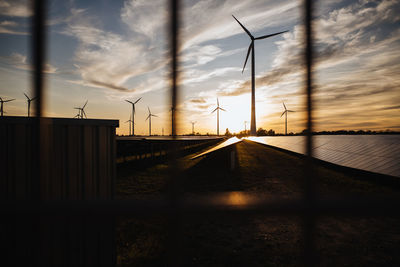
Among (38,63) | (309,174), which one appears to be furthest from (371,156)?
(38,63)

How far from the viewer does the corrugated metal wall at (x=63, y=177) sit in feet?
12.6

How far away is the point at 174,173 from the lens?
139 cm

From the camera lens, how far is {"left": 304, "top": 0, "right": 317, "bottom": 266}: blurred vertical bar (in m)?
1.28

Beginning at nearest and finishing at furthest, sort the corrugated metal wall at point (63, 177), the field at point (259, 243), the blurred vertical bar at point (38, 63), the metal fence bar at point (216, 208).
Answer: the metal fence bar at point (216, 208) → the blurred vertical bar at point (38, 63) → the corrugated metal wall at point (63, 177) → the field at point (259, 243)

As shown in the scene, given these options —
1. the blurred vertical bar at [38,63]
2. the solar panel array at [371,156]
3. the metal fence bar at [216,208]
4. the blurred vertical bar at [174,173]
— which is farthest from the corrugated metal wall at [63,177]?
the solar panel array at [371,156]

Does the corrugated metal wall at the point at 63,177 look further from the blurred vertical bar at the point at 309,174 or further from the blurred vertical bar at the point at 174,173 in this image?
the blurred vertical bar at the point at 309,174

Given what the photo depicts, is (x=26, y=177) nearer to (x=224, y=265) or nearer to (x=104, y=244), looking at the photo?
(x=104, y=244)

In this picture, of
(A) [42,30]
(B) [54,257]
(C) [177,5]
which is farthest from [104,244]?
(C) [177,5]

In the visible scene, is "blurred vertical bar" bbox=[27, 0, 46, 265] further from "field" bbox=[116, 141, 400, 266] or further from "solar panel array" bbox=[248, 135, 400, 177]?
"solar panel array" bbox=[248, 135, 400, 177]

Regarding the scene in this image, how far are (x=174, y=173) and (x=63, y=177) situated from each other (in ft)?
13.7

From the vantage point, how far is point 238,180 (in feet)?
43.3

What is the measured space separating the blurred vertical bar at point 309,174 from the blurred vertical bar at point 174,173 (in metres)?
0.88

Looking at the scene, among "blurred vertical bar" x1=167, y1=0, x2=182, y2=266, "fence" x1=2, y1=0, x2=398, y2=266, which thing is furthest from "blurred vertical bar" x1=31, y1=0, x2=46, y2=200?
"blurred vertical bar" x1=167, y1=0, x2=182, y2=266

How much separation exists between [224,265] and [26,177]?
5.09 metres
